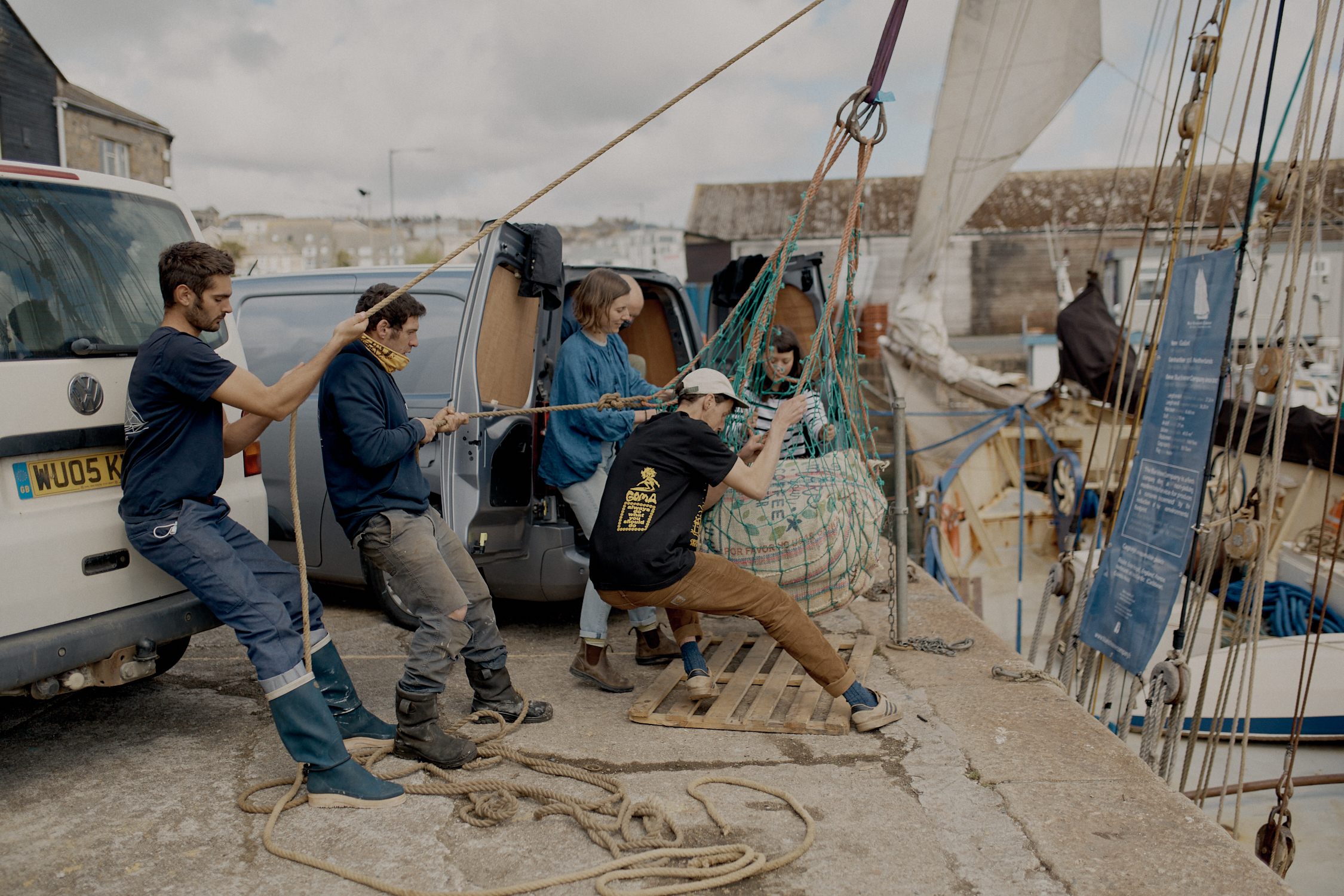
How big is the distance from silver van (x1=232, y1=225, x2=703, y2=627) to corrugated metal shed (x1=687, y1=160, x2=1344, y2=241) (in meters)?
29.1

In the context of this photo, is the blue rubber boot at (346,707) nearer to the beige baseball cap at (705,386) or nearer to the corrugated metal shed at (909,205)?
the beige baseball cap at (705,386)

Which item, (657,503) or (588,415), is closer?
(657,503)

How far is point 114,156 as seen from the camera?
31969 millimetres

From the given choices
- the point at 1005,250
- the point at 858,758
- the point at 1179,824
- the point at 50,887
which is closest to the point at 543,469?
the point at 858,758

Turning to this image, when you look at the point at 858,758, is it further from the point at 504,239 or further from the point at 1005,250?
the point at 1005,250

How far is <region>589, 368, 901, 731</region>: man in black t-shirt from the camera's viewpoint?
385cm

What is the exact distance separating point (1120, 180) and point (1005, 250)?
4.88 metres

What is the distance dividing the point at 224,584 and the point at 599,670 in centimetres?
180

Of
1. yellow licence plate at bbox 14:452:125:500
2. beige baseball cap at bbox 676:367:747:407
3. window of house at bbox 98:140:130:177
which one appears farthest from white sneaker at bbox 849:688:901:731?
window of house at bbox 98:140:130:177

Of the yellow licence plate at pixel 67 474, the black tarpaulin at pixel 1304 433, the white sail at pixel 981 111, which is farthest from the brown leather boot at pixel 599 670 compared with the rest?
the white sail at pixel 981 111

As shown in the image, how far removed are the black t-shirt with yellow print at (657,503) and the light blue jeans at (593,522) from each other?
0.43 m

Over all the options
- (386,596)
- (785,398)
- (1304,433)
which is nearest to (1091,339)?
(1304,433)

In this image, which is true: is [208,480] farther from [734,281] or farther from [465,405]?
[734,281]

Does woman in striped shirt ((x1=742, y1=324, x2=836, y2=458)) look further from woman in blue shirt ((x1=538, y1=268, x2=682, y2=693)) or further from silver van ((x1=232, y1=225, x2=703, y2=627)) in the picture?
silver van ((x1=232, y1=225, x2=703, y2=627))
